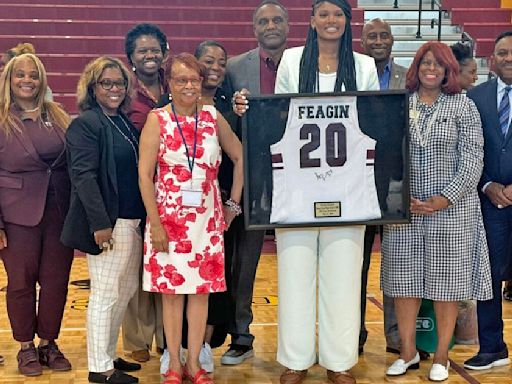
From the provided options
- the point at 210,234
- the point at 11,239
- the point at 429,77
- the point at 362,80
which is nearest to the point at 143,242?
the point at 210,234

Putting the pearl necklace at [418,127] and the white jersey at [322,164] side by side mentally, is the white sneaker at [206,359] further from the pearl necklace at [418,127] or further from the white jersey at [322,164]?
the pearl necklace at [418,127]

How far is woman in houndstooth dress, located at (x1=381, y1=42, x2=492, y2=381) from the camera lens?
370 centimetres

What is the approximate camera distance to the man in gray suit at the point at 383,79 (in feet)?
13.9

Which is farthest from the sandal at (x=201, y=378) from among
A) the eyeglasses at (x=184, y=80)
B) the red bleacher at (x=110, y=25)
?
the red bleacher at (x=110, y=25)

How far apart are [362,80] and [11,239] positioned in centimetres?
177

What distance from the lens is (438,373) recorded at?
12.6 ft

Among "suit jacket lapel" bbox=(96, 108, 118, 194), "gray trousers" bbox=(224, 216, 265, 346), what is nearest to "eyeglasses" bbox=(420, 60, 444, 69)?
"gray trousers" bbox=(224, 216, 265, 346)

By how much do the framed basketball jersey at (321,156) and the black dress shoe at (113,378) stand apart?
0.92 m

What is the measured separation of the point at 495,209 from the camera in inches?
154

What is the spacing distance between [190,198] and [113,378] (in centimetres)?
93

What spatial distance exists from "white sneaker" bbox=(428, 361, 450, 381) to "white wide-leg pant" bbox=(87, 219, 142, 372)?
142cm

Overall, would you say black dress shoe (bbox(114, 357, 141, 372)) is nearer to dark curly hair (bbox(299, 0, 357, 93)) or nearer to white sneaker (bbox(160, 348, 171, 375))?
white sneaker (bbox(160, 348, 171, 375))

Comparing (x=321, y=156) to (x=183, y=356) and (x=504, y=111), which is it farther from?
(x=183, y=356)

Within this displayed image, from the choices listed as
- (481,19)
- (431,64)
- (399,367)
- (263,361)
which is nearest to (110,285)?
(263,361)
